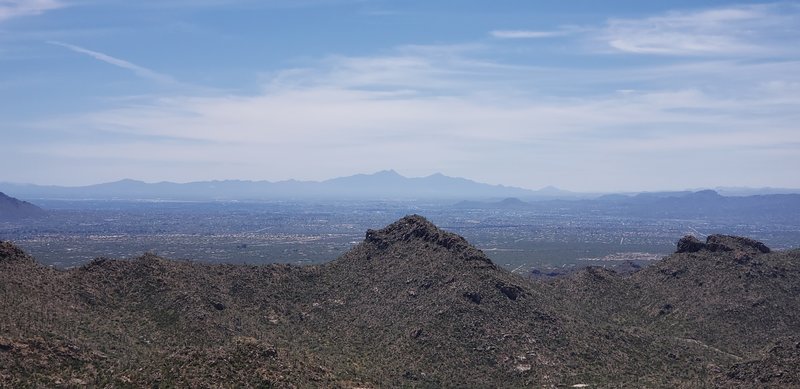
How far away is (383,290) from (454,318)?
506 inches

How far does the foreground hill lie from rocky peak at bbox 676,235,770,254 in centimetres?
222

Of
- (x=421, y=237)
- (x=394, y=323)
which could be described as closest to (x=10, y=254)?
(x=394, y=323)

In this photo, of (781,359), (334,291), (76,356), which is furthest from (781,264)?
(76,356)

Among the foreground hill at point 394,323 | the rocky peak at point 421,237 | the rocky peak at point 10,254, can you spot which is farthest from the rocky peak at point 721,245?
the rocky peak at point 10,254

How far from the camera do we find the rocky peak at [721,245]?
108m

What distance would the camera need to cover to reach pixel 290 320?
82438 mm

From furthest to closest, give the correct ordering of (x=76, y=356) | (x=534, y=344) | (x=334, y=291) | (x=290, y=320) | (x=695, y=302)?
(x=695, y=302)
(x=334, y=291)
(x=290, y=320)
(x=534, y=344)
(x=76, y=356)

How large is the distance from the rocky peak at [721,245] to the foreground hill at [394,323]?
222 centimetres

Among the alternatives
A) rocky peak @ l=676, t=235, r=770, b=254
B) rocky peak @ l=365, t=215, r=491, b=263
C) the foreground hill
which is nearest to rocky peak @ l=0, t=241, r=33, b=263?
the foreground hill

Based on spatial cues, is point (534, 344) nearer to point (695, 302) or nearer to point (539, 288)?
point (539, 288)

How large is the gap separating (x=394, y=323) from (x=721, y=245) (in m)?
55.6

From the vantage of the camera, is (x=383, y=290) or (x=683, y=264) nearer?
(x=383, y=290)

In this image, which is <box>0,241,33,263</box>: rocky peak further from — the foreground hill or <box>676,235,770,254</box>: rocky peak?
<box>676,235,770,254</box>: rocky peak

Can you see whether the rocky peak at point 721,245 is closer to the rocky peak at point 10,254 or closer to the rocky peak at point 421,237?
the rocky peak at point 421,237
